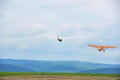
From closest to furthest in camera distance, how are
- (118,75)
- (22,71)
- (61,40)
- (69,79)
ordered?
1. (61,40)
2. (69,79)
3. (118,75)
4. (22,71)

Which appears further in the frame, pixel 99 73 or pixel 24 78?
pixel 99 73

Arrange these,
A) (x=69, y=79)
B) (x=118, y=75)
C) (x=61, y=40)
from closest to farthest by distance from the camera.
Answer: (x=61, y=40)
(x=69, y=79)
(x=118, y=75)

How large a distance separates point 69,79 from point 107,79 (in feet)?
21.4

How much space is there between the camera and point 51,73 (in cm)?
8056

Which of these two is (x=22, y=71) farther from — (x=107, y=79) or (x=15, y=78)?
(x=107, y=79)

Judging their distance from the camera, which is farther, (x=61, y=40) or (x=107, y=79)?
(x=107, y=79)

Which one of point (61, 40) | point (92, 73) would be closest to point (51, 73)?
point (92, 73)

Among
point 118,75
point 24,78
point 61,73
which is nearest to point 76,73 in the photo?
point 61,73

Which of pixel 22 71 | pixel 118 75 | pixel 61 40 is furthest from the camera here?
pixel 22 71

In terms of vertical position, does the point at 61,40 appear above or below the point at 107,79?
above

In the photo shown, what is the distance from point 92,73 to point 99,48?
17882 millimetres

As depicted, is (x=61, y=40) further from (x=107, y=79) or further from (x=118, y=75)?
(x=118, y=75)

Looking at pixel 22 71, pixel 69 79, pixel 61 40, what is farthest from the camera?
pixel 22 71

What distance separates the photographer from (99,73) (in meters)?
81.2
